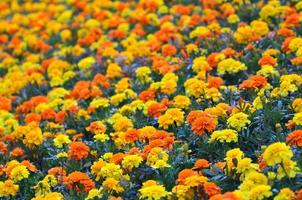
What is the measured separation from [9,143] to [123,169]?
1.74 m

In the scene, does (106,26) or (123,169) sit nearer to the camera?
(123,169)

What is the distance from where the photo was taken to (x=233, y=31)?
23.9ft

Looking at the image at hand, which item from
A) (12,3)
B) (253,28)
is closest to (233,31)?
(253,28)

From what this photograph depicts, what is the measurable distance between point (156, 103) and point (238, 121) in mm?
1072

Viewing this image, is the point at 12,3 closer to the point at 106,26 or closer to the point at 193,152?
the point at 106,26

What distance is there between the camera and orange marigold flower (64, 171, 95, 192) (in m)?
4.82

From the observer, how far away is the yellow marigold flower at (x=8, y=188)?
16.7 ft

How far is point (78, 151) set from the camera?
210 inches

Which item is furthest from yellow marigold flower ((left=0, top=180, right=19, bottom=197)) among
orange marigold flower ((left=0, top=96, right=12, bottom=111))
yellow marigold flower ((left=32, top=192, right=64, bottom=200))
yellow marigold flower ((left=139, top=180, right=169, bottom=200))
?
orange marigold flower ((left=0, top=96, right=12, bottom=111))

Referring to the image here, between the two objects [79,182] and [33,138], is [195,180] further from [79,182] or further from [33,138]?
[33,138]

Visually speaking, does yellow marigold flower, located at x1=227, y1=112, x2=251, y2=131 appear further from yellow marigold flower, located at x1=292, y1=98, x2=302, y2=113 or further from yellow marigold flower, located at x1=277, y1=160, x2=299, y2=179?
yellow marigold flower, located at x1=277, y1=160, x2=299, y2=179

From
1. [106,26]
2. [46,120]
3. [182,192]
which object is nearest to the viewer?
[182,192]

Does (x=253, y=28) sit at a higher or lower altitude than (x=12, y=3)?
lower

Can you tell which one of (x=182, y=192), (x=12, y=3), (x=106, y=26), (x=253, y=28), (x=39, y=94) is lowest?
(x=182, y=192)
